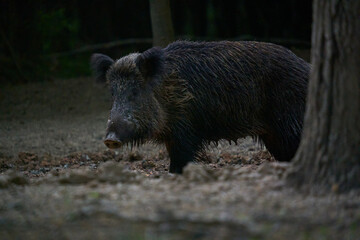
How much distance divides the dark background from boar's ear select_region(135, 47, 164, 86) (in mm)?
5875

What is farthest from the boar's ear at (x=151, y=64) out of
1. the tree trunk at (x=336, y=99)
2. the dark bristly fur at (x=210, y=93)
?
the tree trunk at (x=336, y=99)

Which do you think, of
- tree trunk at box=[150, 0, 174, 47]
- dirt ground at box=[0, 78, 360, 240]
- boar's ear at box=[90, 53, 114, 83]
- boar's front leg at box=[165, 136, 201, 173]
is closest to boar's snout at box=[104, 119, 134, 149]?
boar's front leg at box=[165, 136, 201, 173]

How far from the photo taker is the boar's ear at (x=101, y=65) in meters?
7.16

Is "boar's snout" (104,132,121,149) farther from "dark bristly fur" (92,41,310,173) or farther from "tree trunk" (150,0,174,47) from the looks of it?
"tree trunk" (150,0,174,47)

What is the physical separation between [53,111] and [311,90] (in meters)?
9.06

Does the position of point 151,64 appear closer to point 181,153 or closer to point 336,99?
point 181,153

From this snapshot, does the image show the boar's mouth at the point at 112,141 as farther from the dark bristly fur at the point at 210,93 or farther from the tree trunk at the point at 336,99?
the tree trunk at the point at 336,99

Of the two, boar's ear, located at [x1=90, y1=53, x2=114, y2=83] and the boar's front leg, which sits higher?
boar's ear, located at [x1=90, y1=53, x2=114, y2=83]

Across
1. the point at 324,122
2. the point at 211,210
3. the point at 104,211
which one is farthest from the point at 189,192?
the point at 324,122

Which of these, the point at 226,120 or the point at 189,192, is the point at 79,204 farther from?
the point at 226,120

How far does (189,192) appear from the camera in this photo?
13.6ft

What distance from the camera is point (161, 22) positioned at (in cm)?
1034

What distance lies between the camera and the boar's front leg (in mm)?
6855

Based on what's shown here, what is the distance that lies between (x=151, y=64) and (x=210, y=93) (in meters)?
0.84
